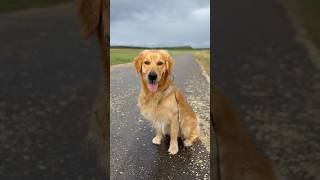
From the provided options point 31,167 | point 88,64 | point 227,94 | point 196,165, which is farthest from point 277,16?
point 196,165

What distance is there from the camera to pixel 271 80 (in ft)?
7.90

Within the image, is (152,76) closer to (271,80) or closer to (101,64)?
(101,64)

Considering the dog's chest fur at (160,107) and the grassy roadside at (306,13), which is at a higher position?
the grassy roadside at (306,13)

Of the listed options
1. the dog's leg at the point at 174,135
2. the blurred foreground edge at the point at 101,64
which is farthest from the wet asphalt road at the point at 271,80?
the dog's leg at the point at 174,135

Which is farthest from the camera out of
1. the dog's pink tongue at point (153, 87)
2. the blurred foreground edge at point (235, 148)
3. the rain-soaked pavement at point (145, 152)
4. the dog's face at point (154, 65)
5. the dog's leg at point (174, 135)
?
the dog's leg at point (174, 135)

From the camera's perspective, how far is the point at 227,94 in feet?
7.95

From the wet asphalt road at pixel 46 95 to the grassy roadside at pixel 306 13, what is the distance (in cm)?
106

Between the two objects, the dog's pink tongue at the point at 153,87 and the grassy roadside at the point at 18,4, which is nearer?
the grassy roadside at the point at 18,4

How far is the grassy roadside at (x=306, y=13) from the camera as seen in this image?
2346 millimetres

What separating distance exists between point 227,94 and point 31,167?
117 centimetres

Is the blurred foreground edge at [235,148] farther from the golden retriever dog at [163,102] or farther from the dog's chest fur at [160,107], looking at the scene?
the dog's chest fur at [160,107]

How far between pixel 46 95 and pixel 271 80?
1.23m

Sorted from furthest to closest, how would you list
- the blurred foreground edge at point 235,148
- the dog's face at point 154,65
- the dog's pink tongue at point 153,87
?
the dog's pink tongue at point 153,87
the dog's face at point 154,65
the blurred foreground edge at point 235,148

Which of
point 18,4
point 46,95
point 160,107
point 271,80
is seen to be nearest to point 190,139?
point 160,107
